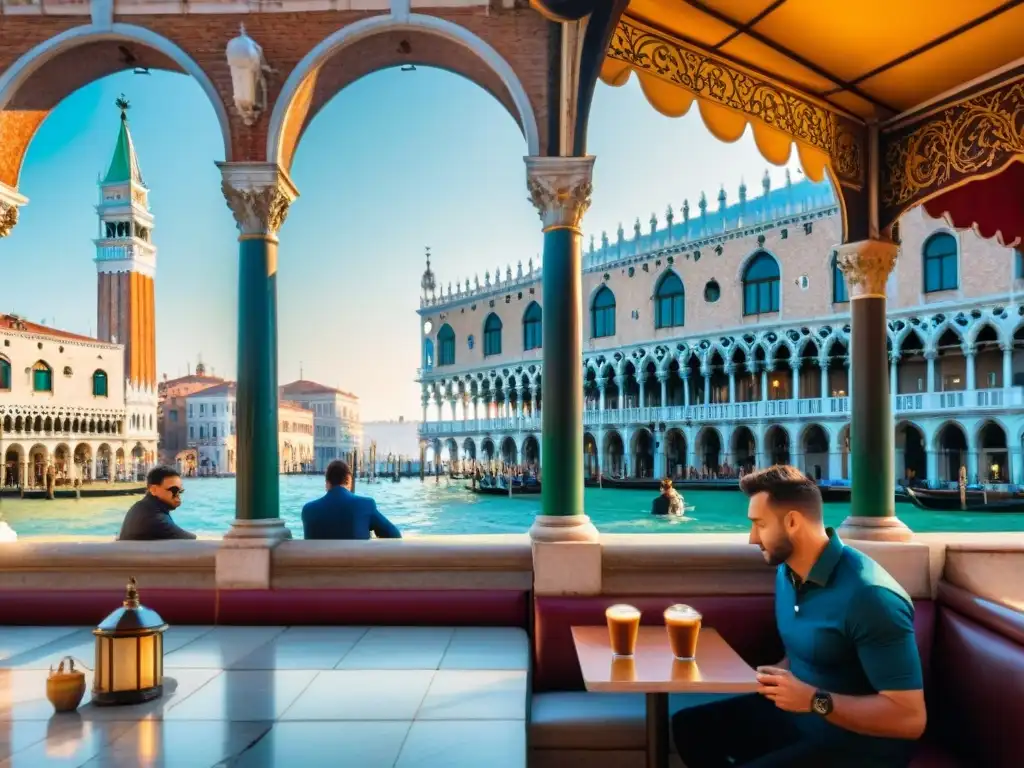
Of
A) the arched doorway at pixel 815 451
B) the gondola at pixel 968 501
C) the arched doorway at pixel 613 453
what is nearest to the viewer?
the gondola at pixel 968 501

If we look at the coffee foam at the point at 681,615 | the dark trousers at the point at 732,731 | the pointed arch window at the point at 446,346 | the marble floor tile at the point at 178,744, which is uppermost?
the pointed arch window at the point at 446,346

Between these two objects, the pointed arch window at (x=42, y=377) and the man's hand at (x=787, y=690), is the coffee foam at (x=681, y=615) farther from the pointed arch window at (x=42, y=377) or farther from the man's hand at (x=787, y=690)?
the pointed arch window at (x=42, y=377)

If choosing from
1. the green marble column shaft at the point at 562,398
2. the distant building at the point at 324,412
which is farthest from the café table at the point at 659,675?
the distant building at the point at 324,412

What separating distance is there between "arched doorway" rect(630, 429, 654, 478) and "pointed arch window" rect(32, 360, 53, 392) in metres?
26.9

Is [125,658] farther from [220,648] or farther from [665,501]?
[665,501]

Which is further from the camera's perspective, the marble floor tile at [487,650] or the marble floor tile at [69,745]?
the marble floor tile at [487,650]

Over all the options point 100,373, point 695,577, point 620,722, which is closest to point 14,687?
point 620,722

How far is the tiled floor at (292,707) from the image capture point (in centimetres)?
167

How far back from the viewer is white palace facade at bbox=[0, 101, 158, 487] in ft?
122

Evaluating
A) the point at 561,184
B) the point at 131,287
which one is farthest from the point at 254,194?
the point at 131,287

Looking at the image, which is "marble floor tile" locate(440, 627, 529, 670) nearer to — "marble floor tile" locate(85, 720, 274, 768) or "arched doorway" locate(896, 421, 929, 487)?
"marble floor tile" locate(85, 720, 274, 768)

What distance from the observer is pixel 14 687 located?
208cm

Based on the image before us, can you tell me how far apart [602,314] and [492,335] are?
250 inches

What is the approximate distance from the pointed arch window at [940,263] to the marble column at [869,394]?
786 inches
